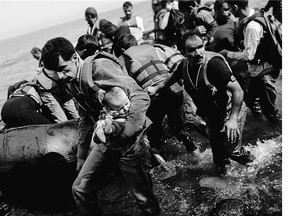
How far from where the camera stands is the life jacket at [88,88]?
9.70 ft

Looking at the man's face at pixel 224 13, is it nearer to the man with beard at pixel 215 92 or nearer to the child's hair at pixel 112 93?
the man with beard at pixel 215 92

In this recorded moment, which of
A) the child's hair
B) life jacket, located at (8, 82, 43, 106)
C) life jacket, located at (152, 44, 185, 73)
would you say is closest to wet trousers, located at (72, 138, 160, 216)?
the child's hair

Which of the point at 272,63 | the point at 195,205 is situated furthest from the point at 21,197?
the point at 272,63

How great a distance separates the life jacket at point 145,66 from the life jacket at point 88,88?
1108mm

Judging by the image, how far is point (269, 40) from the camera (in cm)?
457

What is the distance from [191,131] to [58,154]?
2.78 m

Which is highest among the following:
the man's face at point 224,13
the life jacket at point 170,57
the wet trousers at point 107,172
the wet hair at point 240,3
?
the wet hair at point 240,3

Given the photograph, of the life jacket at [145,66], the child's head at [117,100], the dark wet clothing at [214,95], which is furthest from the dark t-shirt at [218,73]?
the child's head at [117,100]

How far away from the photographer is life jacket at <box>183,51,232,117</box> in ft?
11.4

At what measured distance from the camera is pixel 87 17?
785 cm

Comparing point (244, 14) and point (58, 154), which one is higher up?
point (244, 14)

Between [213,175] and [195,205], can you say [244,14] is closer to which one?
[213,175]

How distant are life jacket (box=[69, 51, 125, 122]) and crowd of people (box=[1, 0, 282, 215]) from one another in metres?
0.01

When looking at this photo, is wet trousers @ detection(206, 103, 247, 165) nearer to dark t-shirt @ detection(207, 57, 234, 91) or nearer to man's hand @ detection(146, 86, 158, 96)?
dark t-shirt @ detection(207, 57, 234, 91)
